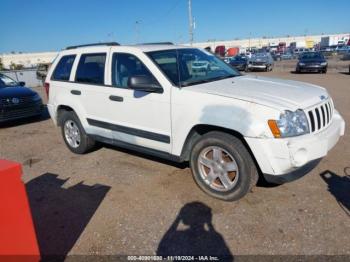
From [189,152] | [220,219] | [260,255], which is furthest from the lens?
[189,152]

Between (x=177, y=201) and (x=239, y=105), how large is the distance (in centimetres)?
140

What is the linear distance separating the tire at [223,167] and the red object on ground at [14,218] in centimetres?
204

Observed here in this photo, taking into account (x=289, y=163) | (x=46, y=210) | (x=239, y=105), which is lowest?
(x=46, y=210)

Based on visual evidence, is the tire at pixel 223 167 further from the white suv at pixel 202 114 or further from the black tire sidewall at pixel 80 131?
the black tire sidewall at pixel 80 131

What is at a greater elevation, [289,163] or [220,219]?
[289,163]

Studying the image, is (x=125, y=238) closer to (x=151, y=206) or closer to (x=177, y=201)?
(x=151, y=206)

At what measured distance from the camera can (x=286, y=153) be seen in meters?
3.15

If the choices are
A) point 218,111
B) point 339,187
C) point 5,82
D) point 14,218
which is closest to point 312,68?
point 5,82

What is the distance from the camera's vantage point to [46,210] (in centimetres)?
376

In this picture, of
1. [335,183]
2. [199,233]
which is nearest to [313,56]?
[335,183]

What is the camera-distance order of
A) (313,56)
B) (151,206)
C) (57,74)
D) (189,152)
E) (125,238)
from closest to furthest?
(125,238) → (151,206) → (189,152) → (57,74) → (313,56)

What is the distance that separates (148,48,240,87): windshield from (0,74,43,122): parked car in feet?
18.6

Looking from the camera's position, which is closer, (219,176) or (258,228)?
(258,228)

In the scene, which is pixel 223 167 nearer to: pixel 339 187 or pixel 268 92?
pixel 268 92
